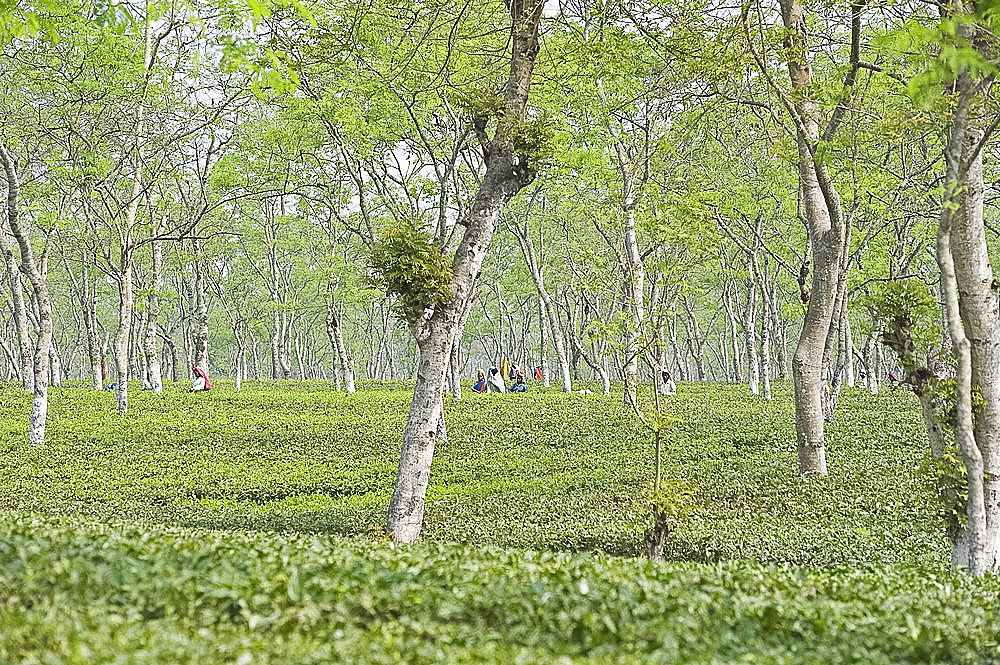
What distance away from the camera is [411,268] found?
9.48 metres

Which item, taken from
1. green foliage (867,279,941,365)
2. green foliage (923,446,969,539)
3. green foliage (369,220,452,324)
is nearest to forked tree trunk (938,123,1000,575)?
green foliage (923,446,969,539)

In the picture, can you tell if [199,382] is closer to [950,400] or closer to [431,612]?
[950,400]

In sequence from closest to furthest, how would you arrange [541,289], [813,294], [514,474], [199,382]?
[813,294] < [514,474] < [199,382] < [541,289]

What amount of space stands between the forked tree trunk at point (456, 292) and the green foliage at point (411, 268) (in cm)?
23

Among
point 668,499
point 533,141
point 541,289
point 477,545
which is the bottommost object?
point 477,545

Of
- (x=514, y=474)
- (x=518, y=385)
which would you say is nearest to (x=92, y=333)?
(x=518, y=385)

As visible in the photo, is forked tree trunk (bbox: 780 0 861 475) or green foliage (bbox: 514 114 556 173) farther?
forked tree trunk (bbox: 780 0 861 475)

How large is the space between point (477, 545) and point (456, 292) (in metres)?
3.22

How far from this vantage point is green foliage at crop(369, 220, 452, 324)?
31.1 ft

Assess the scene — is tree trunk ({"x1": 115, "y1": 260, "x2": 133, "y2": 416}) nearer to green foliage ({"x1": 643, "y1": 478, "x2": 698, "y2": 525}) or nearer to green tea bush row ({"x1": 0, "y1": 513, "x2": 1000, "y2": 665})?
green tea bush row ({"x1": 0, "y1": 513, "x2": 1000, "y2": 665})

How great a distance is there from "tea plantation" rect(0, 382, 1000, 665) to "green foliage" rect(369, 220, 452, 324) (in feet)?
9.73

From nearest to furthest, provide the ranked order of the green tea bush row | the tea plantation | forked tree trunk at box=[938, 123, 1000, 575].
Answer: the green tea bush row
the tea plantation
forked tree trunk at box=[938, 123, 1000, 575]

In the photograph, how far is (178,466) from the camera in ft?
50.8

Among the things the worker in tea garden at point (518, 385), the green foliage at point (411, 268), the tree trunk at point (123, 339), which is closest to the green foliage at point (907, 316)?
the green foliage at point (411, 268)
